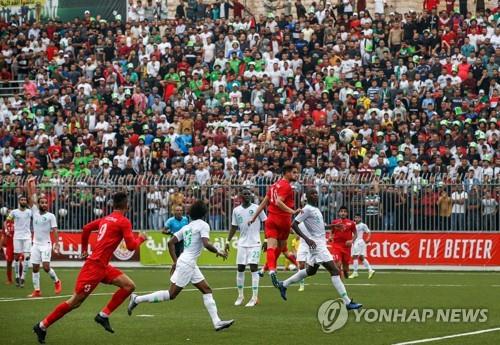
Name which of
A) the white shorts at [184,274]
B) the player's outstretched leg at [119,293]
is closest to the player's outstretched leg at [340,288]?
the white shorts at [184,274]

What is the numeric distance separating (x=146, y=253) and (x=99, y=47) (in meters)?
11.3

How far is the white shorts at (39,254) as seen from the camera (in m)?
26.5

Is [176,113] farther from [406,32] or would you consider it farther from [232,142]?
[406,32]

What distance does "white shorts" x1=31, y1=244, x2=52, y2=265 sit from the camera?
26.5 metres

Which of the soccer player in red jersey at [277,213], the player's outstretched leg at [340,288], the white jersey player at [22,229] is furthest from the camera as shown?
the white jersey player at [22,229]

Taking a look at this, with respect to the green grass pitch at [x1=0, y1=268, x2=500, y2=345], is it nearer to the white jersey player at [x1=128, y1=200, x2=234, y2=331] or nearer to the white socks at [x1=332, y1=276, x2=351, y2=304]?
the white jersey player at [x1=128, y1=200, x2=234, y2=331]

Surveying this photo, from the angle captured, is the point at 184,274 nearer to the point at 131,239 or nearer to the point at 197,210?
the point at 197,210

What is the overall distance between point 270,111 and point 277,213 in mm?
16056

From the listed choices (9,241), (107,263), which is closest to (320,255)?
(107,263)

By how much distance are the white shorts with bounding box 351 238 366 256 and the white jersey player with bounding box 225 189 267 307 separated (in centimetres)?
775

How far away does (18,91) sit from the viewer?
156ft

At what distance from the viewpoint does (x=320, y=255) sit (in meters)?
21.1

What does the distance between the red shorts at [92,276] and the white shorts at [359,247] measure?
15.1 metres

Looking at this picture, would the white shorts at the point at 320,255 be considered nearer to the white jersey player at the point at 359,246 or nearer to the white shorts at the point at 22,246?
the white jersey player at the point at 359,246
